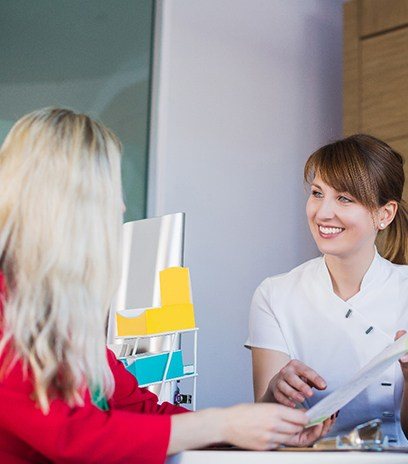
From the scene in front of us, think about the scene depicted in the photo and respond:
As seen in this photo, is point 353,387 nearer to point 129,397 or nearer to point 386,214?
point 129,397

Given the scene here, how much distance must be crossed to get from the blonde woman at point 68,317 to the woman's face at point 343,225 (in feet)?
3.03

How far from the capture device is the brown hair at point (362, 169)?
1946 millimetres

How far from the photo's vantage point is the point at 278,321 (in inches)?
77.9

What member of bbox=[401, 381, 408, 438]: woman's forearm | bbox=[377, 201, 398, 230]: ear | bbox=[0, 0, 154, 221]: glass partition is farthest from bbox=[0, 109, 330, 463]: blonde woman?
bbox=[0, 0, 154, 221]: glass partition

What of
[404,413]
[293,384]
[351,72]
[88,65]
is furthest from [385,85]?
[293,384]

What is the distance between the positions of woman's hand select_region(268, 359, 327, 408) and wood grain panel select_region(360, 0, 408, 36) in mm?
2442

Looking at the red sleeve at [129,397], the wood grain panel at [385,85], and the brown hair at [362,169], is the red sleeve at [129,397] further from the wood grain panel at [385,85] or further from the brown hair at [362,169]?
the wood grain panel at [385,85]

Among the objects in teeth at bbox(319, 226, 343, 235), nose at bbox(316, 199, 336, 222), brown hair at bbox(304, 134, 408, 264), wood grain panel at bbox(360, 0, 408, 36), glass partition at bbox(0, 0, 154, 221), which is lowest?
teeth at bbox(319, 226, 343, 235)

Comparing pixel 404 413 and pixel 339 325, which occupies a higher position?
pixel 339 325

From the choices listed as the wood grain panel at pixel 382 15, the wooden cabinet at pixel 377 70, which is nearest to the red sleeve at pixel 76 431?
the wooden cabinet at pixel 377 70

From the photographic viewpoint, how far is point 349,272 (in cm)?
196

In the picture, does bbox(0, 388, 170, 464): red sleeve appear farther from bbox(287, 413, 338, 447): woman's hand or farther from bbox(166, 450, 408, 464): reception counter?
bbox(287, 413, 338, 447): woman's hand

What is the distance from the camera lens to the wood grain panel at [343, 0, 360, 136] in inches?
146

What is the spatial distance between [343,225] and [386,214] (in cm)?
13
